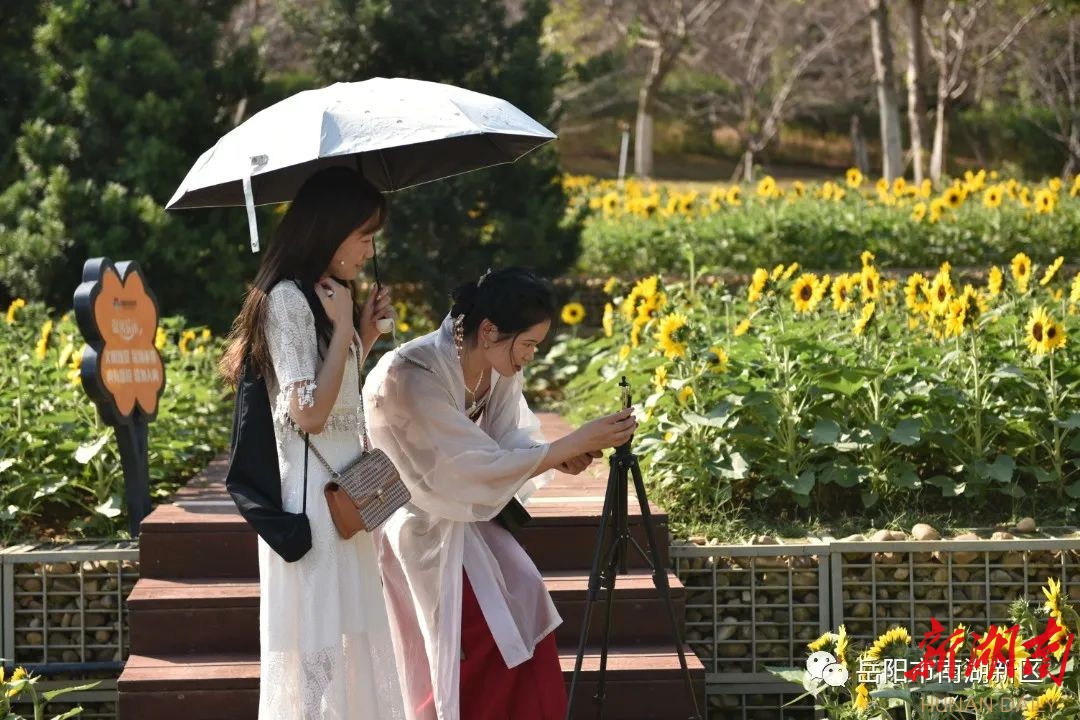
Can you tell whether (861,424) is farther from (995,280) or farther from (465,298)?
(465,298)

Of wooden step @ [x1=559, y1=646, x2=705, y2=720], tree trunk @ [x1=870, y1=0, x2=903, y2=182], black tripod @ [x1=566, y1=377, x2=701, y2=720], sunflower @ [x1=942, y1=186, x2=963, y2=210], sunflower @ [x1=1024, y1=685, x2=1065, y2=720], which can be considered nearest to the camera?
sunflower @ [x1=1024, y1=685, x2=1065, y2=720]

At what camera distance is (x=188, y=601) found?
4.81 m

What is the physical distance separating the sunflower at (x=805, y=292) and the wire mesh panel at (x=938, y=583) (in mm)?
1400

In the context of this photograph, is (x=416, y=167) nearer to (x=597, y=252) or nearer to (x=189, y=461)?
(x=189, y=461)

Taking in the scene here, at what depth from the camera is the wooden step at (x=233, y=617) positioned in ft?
15.7

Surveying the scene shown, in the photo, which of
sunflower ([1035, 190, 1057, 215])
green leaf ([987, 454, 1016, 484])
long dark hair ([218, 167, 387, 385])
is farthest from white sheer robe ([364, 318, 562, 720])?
sunflower ([1035, 190, 1057, 215])

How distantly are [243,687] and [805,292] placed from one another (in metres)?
2.97

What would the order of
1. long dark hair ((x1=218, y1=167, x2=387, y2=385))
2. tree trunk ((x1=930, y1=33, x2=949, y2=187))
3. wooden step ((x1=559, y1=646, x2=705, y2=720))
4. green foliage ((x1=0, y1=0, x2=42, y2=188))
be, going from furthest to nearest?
1. tree trunk ((x1=930, y1=33, x2=949, y2=187))
2. green foliage ((x1=0, y1=0, x2=42, y2=188))
3. wooden step ((x1=559, y1=646, x2=705, y2=720))
4. long dark hair ((x1=218, y1=167, x2=387, y2=385))

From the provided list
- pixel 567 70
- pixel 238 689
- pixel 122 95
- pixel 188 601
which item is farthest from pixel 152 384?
pixel 567 70

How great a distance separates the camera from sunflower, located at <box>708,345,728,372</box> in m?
5.62

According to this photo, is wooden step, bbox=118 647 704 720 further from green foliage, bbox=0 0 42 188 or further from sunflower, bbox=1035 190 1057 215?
sunflower, bbox=1035 190 1057 215

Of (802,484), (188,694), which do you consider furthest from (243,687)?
(802,484)

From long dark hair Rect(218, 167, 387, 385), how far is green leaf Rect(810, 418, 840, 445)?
8.24ft

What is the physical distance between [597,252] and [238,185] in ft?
25.5
